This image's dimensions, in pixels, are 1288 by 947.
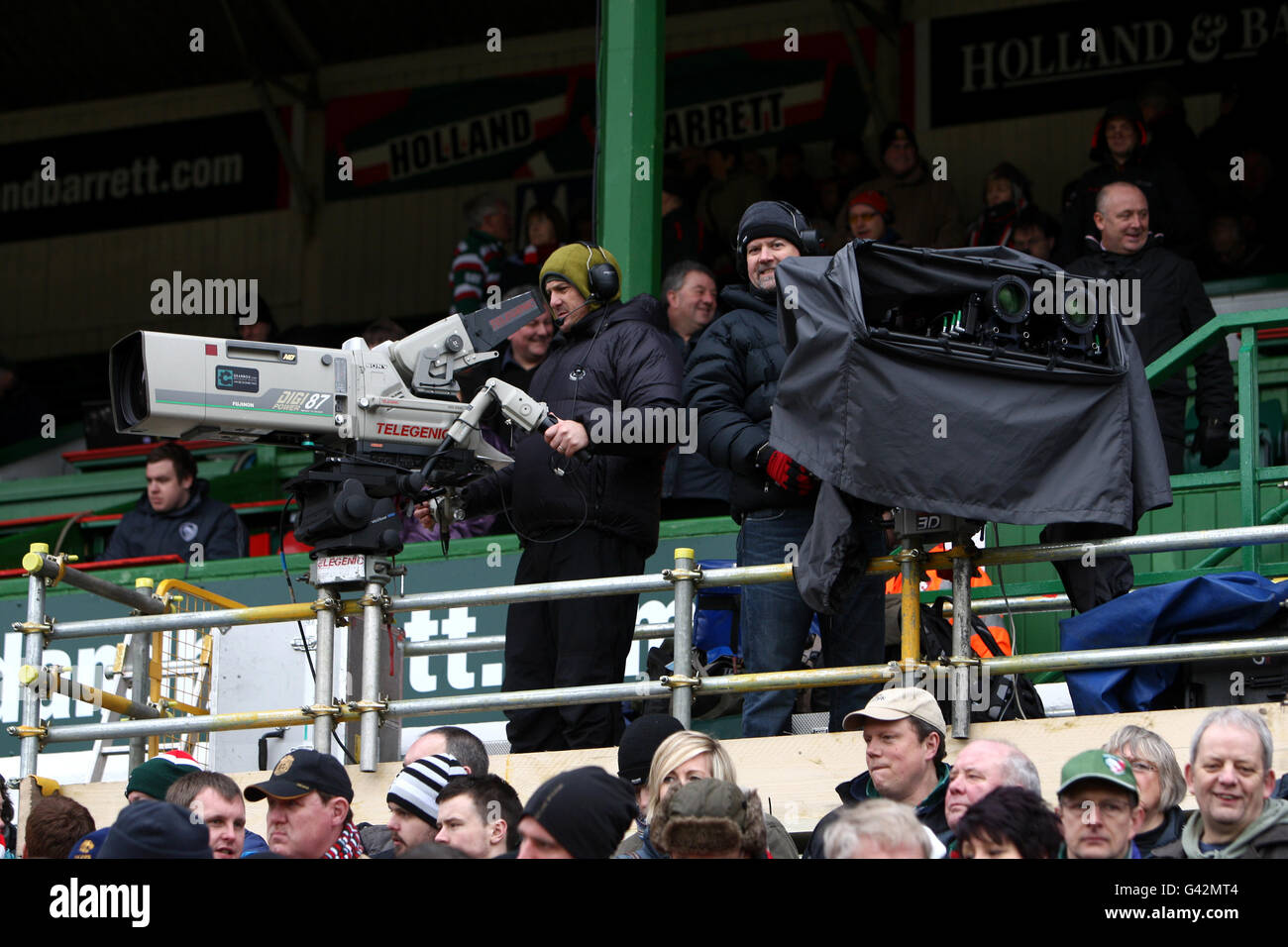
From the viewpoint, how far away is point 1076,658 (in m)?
6.24

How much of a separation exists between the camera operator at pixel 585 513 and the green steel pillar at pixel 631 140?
2.08 m

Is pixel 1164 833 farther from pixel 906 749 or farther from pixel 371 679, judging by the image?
pixel 371 679

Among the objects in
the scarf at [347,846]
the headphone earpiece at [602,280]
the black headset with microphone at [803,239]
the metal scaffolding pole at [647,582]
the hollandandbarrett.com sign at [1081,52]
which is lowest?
the scarf at [347,846]

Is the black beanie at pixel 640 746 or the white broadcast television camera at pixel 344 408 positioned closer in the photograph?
the black beanie at pixel 640 746

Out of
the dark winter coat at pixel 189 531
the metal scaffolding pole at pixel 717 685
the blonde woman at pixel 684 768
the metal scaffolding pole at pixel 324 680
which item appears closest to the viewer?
the blonde woman at pixel 684 768

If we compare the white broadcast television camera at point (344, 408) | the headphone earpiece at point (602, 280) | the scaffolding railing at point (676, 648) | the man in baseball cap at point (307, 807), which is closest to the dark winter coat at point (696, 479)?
the headphone earpiece at point (602, 280)

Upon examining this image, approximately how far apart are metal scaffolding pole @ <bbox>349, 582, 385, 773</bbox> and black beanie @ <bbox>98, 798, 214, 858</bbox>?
82.5 inches

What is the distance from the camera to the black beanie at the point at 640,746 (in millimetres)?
5961

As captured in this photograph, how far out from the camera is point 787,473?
669cm

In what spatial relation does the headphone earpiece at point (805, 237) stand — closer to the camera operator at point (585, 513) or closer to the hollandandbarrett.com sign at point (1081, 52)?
the camera operator at point (585, 513)

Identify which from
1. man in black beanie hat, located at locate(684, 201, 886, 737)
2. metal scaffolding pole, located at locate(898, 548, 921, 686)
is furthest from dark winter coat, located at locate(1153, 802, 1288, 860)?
man in black beanie hat, located at locate(684, 201, 886, 737)

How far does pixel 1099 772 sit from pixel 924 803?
2.74ft

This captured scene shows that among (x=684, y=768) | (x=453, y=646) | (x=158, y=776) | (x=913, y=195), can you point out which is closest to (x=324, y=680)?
(x=158, y=776)
